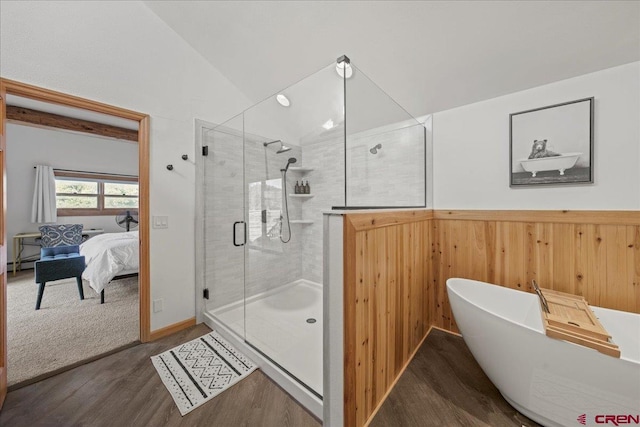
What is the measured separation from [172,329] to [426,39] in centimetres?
328

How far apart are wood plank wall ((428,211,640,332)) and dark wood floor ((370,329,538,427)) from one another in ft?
1.80

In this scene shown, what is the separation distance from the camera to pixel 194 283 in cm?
247

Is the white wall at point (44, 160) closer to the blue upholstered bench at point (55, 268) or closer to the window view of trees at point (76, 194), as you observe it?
the window view of trees at point (76, 194)

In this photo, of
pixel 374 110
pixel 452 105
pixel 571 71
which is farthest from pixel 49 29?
pixel 571 71

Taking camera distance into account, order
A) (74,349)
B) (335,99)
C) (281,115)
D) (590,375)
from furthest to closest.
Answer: (281,115) < (74,349) < (335,99) < (590,375)

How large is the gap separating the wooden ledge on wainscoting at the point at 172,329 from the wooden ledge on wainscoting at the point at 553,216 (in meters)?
2.76

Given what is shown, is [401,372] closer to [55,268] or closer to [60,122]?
[55,268]

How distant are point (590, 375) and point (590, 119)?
160 centimetres

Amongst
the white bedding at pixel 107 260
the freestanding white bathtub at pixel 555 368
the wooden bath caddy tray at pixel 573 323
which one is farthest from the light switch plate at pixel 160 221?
the wooden bath caddy tray at pixel 573 323

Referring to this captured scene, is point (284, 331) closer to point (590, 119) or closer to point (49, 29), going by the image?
point (590, 119)

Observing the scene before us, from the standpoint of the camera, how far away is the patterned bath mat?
154cm

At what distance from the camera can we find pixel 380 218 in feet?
4.51

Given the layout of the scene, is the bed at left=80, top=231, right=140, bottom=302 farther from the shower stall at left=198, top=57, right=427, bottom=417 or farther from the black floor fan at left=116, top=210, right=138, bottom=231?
the black floor fan at left=116, top=210, right=138, bottom=231

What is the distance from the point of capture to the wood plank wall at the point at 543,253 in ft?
5.10
